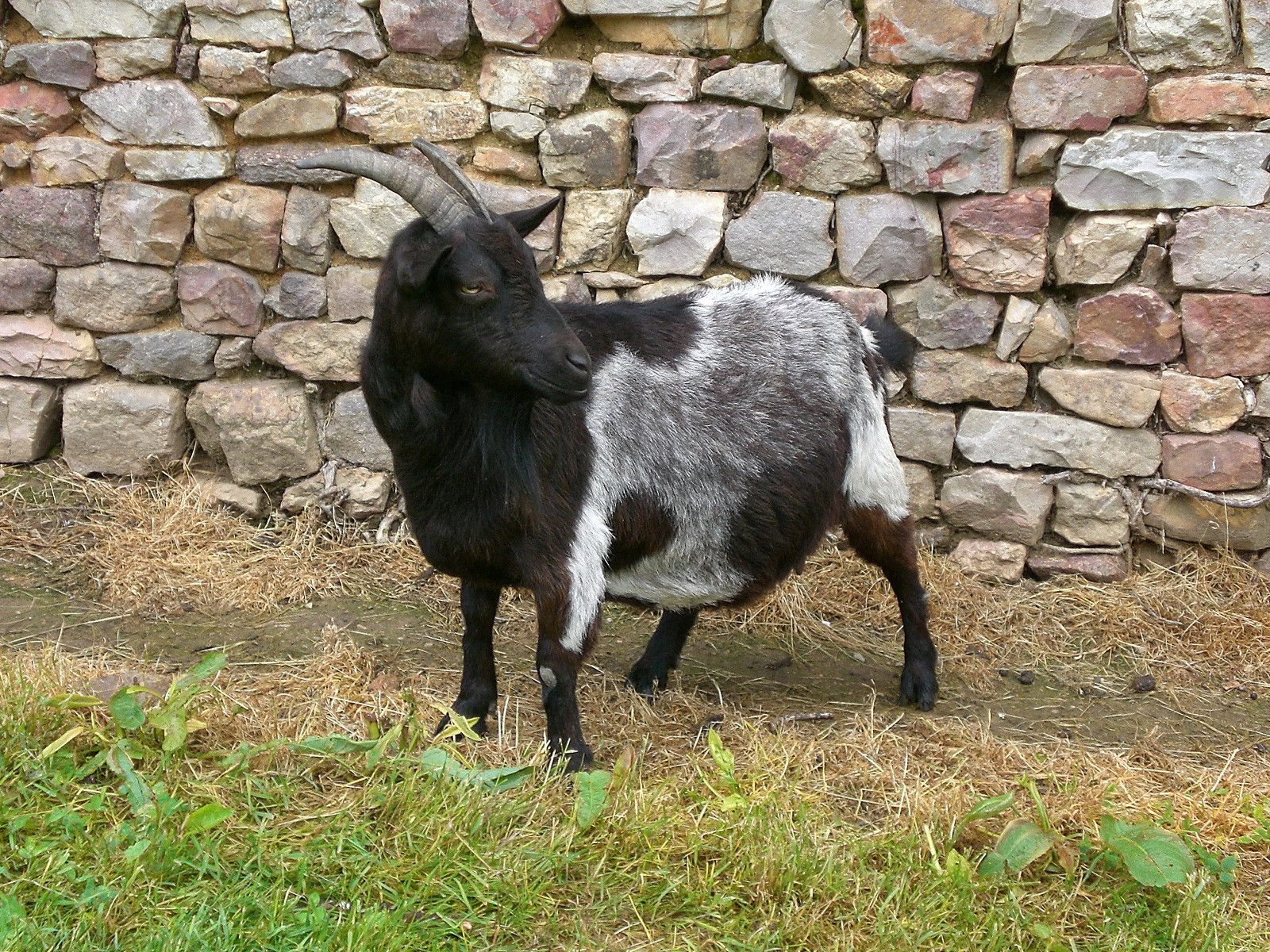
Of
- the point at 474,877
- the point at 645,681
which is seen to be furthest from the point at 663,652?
the point at 474,877

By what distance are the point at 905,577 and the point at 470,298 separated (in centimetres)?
217

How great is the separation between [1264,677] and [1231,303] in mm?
1515

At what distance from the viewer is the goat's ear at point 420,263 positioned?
294 cm

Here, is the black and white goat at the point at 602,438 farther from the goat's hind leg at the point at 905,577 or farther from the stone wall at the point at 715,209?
the stone wall at the point at 715,209

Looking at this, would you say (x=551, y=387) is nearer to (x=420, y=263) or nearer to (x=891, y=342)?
(x=420, y=263)

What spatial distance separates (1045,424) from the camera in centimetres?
498

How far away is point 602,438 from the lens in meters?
3.58

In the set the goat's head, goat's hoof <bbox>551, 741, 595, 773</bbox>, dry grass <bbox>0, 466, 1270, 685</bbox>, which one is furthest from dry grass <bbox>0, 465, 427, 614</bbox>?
the goat's head

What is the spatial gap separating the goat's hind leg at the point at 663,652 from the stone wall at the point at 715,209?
1448 millimetres

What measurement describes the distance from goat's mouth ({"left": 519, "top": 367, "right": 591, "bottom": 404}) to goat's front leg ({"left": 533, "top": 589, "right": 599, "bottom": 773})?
62cm

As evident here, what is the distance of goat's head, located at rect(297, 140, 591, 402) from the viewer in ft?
10.1

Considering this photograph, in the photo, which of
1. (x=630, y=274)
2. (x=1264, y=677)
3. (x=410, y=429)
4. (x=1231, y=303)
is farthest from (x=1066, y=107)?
(x=410, y=429)

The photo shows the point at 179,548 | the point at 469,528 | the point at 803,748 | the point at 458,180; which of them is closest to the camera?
the point at 458,180

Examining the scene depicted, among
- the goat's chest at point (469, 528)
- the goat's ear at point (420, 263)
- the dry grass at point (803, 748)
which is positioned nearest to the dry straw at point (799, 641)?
the dry grass at point (803, 748)
